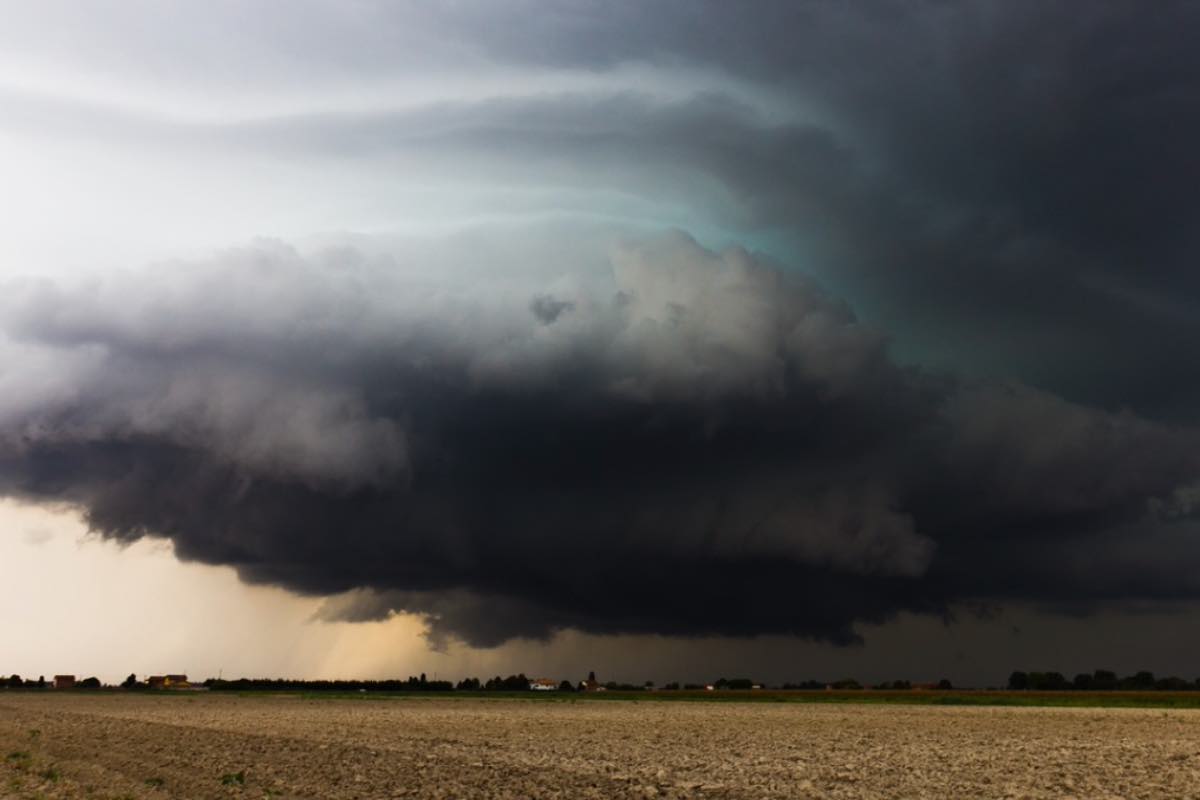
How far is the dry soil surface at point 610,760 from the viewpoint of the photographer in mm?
43406

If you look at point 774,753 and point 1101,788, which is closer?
point 1101,788

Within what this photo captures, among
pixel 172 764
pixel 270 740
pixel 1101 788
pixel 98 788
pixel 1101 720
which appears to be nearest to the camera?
pixel 1101 788

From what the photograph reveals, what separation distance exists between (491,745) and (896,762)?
83.5 feet

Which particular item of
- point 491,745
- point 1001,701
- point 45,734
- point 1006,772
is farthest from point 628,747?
point 1001,701

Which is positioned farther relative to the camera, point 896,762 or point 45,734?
point 45,734

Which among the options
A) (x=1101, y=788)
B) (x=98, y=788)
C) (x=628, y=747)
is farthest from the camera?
(x=628, y=747)

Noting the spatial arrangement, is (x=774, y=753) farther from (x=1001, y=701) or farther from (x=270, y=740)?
(x=1001, y=701)

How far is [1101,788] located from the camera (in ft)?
135

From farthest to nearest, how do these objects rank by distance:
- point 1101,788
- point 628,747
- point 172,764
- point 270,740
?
point 270,740 < point 628,747 < point 172,764 < point 1101,788

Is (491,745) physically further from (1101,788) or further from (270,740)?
(1101,788)

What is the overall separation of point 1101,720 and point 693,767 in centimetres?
5954

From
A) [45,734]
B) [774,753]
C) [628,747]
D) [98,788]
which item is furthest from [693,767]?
[45,734]

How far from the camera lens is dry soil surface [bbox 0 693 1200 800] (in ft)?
142

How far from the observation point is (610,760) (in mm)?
55156
